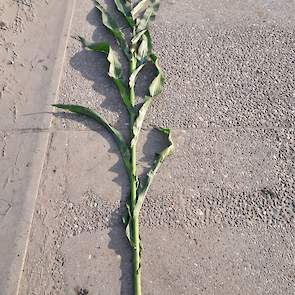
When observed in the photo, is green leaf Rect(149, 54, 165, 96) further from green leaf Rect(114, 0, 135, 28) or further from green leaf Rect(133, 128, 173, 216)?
green leaf Rect(114, 0, 135, 28)

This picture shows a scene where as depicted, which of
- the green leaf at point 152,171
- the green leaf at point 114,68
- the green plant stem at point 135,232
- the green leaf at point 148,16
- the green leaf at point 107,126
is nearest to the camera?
the green plant stem at point 135,232

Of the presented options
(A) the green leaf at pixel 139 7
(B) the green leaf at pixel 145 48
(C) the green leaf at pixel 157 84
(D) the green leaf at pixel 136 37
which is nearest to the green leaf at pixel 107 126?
(C) the green leaf at pixel 157 84

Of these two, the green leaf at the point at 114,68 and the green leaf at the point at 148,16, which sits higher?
the green leaf at the point at 148,16

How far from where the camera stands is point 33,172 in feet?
8.27

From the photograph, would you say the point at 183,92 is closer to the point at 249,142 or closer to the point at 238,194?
the point at 249,142

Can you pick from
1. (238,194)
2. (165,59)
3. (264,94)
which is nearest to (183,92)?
(165,59)

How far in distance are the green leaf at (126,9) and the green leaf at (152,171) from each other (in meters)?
0.97

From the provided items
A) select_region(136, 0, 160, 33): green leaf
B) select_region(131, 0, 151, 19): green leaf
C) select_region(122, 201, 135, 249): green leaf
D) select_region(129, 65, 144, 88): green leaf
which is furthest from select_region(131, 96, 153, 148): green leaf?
select_region(131, 0, 151, 19): green leaf

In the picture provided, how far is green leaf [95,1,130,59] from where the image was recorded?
302cm

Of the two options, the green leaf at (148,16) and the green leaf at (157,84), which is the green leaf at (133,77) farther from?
the green leaf at (148,16)

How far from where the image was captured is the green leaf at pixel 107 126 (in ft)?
8.30

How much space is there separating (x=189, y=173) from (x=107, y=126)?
57 centimetres

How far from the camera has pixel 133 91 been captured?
2.80 metres

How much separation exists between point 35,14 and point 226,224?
2.12 metres
